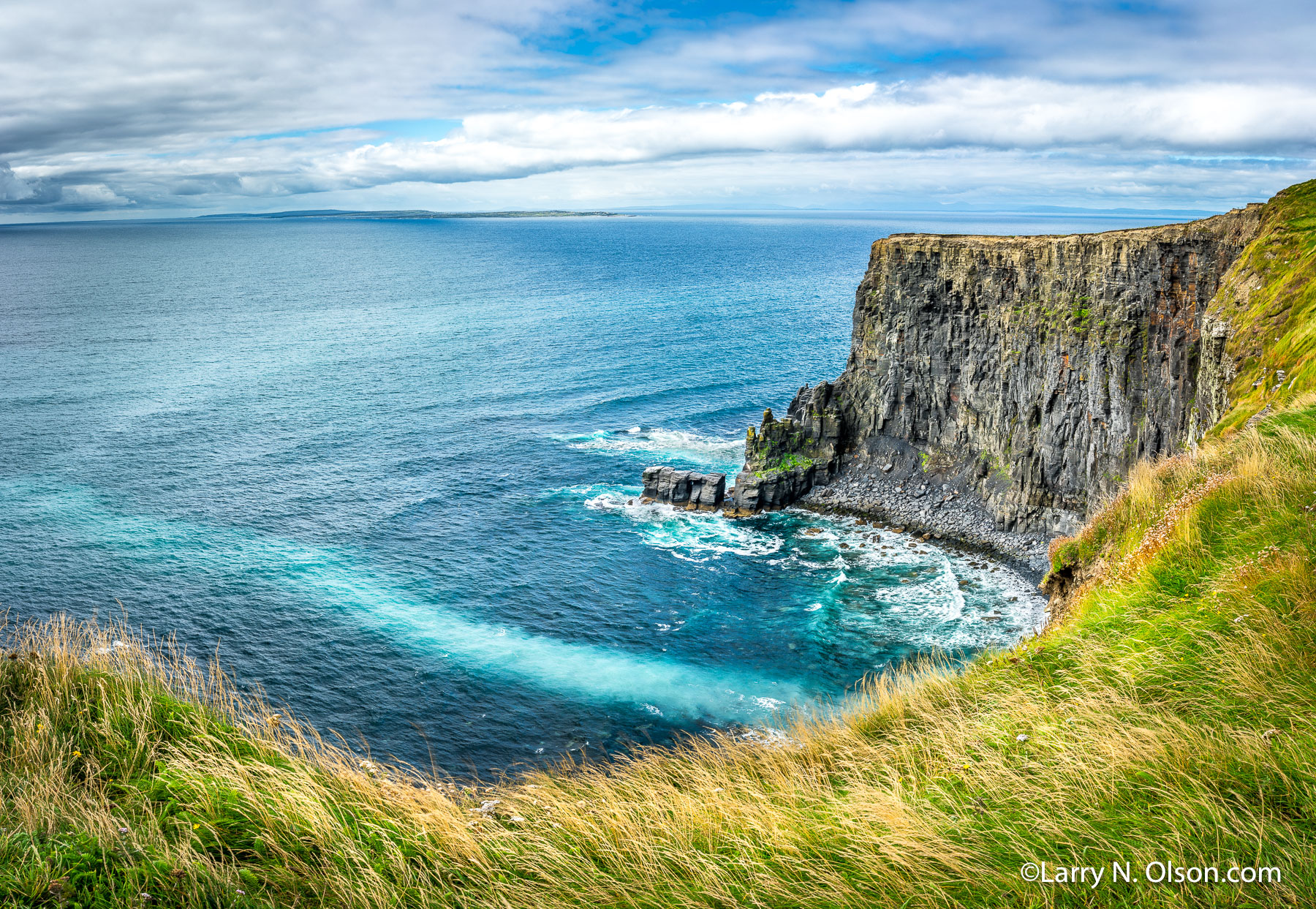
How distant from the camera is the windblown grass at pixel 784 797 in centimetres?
686

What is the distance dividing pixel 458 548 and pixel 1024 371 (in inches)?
1646

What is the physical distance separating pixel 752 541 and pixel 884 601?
11.5m

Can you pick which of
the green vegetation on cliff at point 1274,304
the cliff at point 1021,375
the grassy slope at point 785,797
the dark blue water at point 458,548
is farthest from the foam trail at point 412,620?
the grassy slope at point 785,797

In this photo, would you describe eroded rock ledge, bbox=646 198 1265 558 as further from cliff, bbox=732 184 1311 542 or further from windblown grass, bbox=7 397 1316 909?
windblown grass, bbox=7 397 1316 909

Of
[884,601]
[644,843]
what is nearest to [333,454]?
[884,601]

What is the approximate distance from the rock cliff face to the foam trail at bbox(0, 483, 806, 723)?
23.2 meters

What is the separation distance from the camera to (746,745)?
1159cm

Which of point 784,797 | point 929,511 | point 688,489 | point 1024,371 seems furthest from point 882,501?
point 784,797

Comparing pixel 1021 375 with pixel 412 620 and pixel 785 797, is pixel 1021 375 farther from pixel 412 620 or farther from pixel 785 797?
pixel 785 797

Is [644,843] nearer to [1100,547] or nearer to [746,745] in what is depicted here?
[746,745]

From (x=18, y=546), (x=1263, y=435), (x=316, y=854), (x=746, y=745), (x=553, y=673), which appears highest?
(x=1263, y=435)

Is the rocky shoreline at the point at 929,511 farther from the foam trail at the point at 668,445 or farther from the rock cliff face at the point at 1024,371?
the foam trail at the point at 668,445

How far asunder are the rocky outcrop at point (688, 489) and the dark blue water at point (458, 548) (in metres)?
1.92

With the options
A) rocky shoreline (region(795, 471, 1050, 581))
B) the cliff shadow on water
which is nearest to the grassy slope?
the cliff shadow on water
